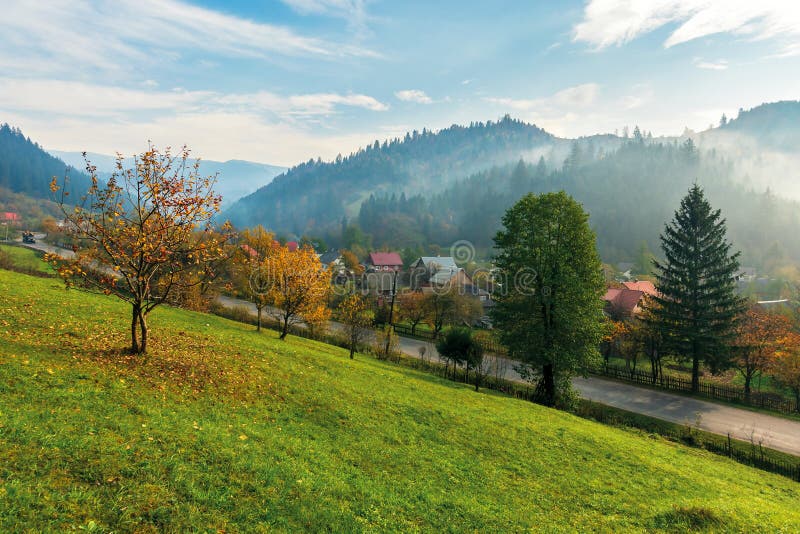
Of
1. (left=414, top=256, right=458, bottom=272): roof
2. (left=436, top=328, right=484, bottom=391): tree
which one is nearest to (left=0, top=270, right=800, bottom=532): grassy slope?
(left=436, top=328, right=484, bottom=391): tree

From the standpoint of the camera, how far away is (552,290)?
1019 inches

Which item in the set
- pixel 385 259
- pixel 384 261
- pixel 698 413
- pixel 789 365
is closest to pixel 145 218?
pixel 698 413

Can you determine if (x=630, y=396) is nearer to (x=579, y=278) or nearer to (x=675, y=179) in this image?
(x=579, y=278)

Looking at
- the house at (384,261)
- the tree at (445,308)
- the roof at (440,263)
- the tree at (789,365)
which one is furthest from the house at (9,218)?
the tree at (789,365)

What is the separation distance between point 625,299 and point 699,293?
17.4 metres

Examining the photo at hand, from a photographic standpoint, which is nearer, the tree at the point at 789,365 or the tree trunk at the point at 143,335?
the tree trunk at the point at 143,335

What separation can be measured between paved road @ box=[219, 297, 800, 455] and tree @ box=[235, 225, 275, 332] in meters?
22.4

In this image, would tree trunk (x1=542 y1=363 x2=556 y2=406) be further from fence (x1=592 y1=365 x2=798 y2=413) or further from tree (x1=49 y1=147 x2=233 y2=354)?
tree (x1=49 y1=147 x2=233 y2=354)

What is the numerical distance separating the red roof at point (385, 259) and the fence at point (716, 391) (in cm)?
8669

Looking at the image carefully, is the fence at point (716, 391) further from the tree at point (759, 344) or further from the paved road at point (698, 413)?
the paved road at point (698, 413)

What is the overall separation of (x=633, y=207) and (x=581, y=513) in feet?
525

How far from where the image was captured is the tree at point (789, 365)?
99.9 feet

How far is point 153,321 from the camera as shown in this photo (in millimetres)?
19266

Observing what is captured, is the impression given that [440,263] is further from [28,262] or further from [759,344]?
[28,262]
